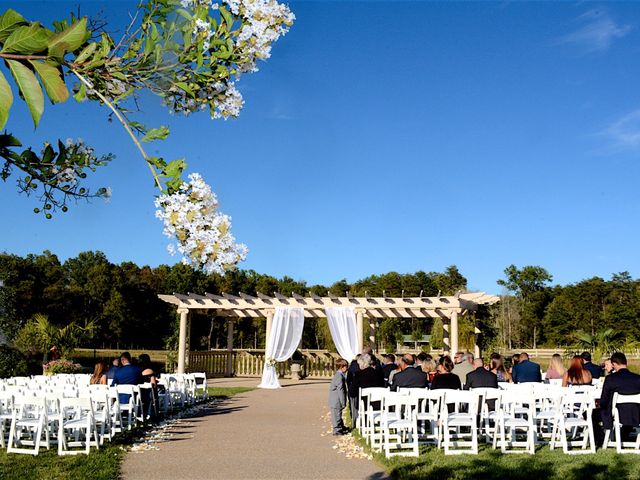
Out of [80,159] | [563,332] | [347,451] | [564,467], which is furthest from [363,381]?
[563,332]

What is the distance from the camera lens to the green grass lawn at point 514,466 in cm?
696

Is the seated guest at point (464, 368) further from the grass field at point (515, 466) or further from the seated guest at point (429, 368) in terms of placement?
the grass field at point (515, 466)

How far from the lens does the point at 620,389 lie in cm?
863

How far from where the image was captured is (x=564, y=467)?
7.38 meters

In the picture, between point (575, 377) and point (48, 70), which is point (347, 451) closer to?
point (575, 377)

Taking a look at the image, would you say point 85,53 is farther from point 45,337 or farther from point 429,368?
point 45,337

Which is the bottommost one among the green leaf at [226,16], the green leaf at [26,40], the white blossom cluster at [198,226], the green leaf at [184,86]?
the white blossom cluster at [198,226]

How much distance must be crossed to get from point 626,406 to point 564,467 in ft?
5.39

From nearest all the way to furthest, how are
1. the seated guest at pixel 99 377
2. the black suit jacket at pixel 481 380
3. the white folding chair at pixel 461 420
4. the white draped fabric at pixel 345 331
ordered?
the white folding chair at pixel 461 420, the black suit jacket at pixel 481 380, the seated guest at pixel 99 377, the white draped fabric at pixel 345 331

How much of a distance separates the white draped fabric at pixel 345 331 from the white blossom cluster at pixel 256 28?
789 inches

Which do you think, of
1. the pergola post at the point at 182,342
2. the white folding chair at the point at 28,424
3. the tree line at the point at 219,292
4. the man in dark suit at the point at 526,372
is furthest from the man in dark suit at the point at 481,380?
the tree line at the point at 219,292

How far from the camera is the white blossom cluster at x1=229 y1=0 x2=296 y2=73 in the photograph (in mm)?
1973

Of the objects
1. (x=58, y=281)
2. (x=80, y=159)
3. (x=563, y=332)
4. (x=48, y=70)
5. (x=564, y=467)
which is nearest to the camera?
(x=48, y=70)

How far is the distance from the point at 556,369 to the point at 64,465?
28.7ft
